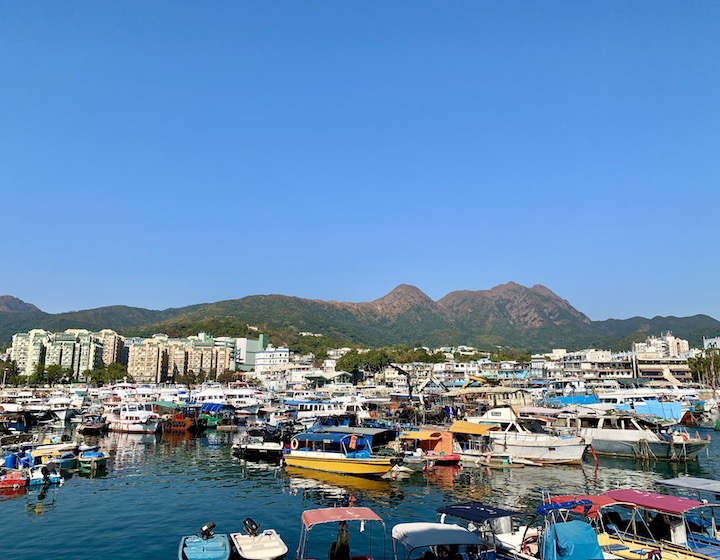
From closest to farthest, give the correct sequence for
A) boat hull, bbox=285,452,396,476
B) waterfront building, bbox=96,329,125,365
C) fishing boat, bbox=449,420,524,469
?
boat hull, bbox=285,452,396,476, fishing boat, bbox=449,420,524,469, waterfront building, bbox=96,329,125,365

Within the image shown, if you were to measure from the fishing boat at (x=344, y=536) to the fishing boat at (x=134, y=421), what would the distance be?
4248 cm

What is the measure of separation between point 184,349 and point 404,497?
6465 inches

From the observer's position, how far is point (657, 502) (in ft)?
56.5

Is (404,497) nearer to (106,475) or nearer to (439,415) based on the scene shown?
(106,475)

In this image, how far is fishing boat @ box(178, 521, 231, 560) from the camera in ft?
56.1

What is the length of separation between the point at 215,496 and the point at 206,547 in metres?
13.0

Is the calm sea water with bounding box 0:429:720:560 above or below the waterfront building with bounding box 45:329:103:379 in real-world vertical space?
below

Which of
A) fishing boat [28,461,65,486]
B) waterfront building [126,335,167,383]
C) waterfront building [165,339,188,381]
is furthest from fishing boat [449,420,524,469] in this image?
waterfront building [165,339,188,381]

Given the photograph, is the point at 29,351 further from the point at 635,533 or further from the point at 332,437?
the point at 635,533

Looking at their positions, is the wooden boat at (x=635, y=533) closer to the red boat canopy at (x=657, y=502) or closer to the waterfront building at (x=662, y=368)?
the red boat canopy at (x=657, y=502)

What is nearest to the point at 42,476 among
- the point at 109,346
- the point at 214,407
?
the point at 214,407

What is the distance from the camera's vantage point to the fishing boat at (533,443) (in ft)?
128

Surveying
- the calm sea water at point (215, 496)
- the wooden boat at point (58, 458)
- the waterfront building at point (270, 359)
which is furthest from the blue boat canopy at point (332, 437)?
the waterfront building at point (270, 359)

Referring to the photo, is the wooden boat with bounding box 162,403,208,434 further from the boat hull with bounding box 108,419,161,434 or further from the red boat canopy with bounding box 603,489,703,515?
the red boat canopy with bounding box 603,489,703,515
